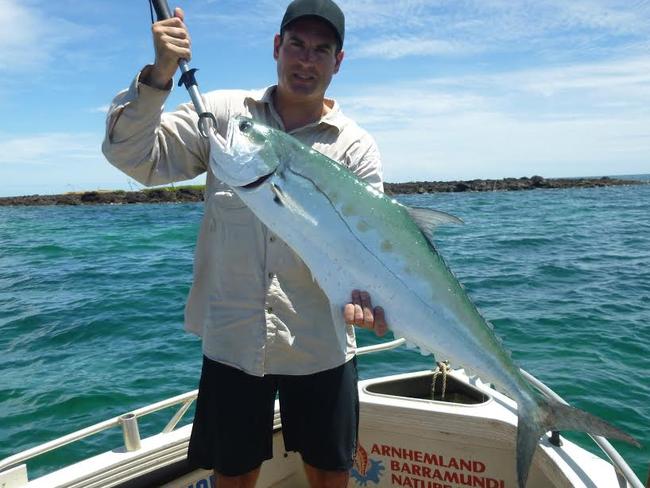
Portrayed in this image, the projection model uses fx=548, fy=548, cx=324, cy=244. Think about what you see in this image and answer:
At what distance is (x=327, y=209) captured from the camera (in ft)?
8.00

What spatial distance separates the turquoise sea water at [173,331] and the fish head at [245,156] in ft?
16.5

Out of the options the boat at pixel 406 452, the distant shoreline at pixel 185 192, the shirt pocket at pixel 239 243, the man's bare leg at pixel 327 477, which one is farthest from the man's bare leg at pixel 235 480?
the distant shoreline at pixel 185 192

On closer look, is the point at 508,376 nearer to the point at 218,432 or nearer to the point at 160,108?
the point at 218,432

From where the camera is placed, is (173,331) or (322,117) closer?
(322,117)

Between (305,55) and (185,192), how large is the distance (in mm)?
66328

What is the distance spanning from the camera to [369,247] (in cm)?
245

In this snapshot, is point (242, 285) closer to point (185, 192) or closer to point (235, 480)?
point (235, 480)

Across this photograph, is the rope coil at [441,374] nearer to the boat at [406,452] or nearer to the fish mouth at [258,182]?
the boat at [406,452]

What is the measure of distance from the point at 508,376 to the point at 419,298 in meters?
0.57

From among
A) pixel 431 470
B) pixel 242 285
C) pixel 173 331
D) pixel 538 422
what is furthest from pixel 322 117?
pixel 173 331

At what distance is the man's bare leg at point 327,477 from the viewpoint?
9.41 ft

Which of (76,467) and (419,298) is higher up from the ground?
(419,298)

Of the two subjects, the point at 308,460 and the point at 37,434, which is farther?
the point at 37,434

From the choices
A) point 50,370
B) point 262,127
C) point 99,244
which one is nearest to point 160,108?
point 262,127
